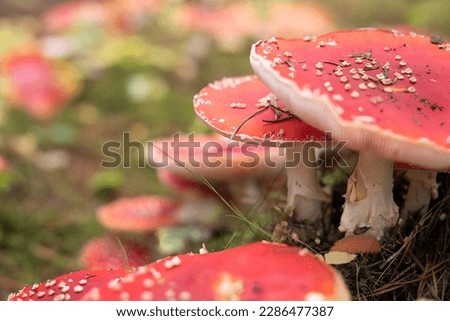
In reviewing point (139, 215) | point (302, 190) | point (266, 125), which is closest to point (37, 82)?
point (139, 215)

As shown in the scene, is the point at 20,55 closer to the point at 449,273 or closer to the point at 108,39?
the point at 108,39

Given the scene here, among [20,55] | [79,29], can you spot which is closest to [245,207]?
[20,55]

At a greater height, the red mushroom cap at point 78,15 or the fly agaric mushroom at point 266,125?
the fly agaric mushroom at point 266,125

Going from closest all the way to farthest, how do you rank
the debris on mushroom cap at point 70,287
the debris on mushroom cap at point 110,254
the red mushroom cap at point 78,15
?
the debris on mushroom cap at point 70,287 < the debris on mushroom cap at point 110,254 < the red mushroom cap at point 78,15

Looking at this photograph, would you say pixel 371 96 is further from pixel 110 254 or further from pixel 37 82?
pixel 37 82

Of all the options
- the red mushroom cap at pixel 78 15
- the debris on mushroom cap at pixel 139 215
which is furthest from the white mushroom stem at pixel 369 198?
the red mushroom cap at pixel 78 15

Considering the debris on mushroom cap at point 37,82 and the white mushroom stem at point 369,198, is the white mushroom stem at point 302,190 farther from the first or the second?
the debris on mushroom cap at point 37,82

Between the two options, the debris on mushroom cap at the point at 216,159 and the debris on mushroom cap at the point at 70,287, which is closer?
the debris on mushroom cap at the point at 70,287
